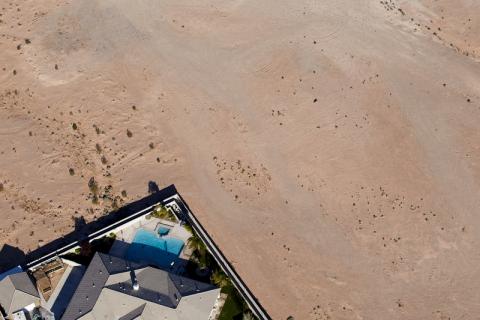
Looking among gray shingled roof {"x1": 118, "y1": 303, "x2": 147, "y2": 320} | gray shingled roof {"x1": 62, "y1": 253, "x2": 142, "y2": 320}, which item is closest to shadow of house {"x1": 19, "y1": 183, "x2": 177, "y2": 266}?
gray shingled roof {"x1": 62, "y1": 253, "x2": 142, "y2": 320}

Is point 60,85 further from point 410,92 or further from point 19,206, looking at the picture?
point 410,92

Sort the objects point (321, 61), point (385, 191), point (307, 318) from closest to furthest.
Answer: point (307, 318) < point (385, 191) < point (321, 61)

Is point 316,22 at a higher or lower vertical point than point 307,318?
higher

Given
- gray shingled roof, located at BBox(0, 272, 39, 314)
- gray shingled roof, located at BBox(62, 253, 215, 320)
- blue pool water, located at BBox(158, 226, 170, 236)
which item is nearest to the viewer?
gray shingled roof, located at BBox(62, 253, 215, 320)

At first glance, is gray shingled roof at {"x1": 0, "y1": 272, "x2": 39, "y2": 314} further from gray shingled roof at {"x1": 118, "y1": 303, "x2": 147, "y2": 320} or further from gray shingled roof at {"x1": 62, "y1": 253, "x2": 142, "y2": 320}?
gray shingled roof at {"x1": 118, "y1": 303, "x2": 147, "y2": 320}

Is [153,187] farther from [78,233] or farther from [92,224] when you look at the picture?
[78,233]

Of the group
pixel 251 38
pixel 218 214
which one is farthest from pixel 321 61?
pixel 218 214

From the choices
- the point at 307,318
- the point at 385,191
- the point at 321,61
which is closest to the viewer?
the point at 307,318
